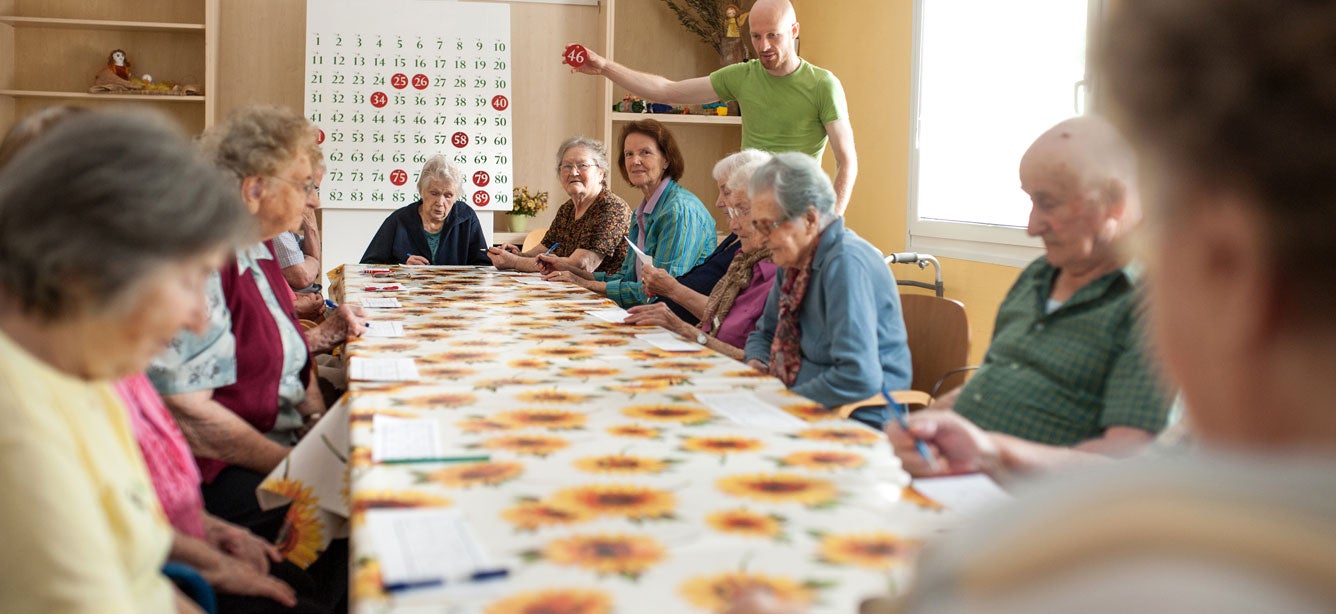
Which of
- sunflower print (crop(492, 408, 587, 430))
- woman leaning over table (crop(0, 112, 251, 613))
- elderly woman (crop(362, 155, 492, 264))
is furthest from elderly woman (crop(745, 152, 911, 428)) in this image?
elderly woman (crop(362, 155, 492, 264))

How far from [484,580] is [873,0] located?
4572 millimetres

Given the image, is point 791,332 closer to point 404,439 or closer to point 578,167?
point 404,439

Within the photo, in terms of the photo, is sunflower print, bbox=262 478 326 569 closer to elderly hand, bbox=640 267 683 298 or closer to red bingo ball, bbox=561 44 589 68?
elderly hand, bbox=640 267 683 298

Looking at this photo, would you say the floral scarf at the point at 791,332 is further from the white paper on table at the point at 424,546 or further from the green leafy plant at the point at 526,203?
the green leafy plant at the point at 526,203

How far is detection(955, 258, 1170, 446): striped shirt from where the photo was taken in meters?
1.51

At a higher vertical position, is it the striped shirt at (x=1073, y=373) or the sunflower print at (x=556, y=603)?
the striped shirt at (x=1073, y=373)

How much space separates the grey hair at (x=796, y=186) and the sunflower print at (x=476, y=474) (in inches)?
47.1

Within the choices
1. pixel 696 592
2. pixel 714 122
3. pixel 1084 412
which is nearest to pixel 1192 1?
pixel 696 592

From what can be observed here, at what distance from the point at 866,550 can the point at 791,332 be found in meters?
1.38

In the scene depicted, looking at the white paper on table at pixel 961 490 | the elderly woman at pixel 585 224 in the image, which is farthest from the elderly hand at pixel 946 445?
the elderly woman at pixel 585 224

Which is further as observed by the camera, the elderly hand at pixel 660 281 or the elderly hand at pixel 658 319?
the elderly hand at pixel 660 281

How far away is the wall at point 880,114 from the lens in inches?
188

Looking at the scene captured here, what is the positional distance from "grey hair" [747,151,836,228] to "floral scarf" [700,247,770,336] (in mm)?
438

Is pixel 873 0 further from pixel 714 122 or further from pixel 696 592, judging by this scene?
pixel 696 592
